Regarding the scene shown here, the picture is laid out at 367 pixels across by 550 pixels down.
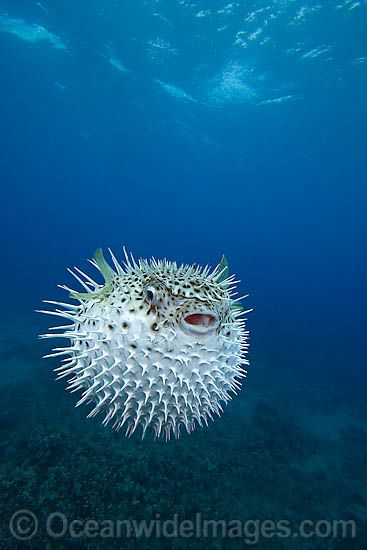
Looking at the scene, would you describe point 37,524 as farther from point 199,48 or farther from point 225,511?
point 199,48

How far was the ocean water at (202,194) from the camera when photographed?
16.5 feet

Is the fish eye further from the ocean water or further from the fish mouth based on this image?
the ocean water

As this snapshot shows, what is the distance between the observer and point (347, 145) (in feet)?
89.2

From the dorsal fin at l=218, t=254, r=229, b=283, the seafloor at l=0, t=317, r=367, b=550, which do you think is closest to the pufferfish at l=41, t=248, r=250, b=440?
the dorsal fin at l=218, t=254, r=229, b=283

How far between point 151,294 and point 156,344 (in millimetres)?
258

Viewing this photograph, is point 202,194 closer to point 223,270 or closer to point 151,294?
point 223,270

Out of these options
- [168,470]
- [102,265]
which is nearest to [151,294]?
[102,265]

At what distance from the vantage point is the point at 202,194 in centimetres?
5931

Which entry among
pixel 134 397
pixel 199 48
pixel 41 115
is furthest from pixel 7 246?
pixel 134 397

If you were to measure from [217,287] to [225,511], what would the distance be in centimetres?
542
